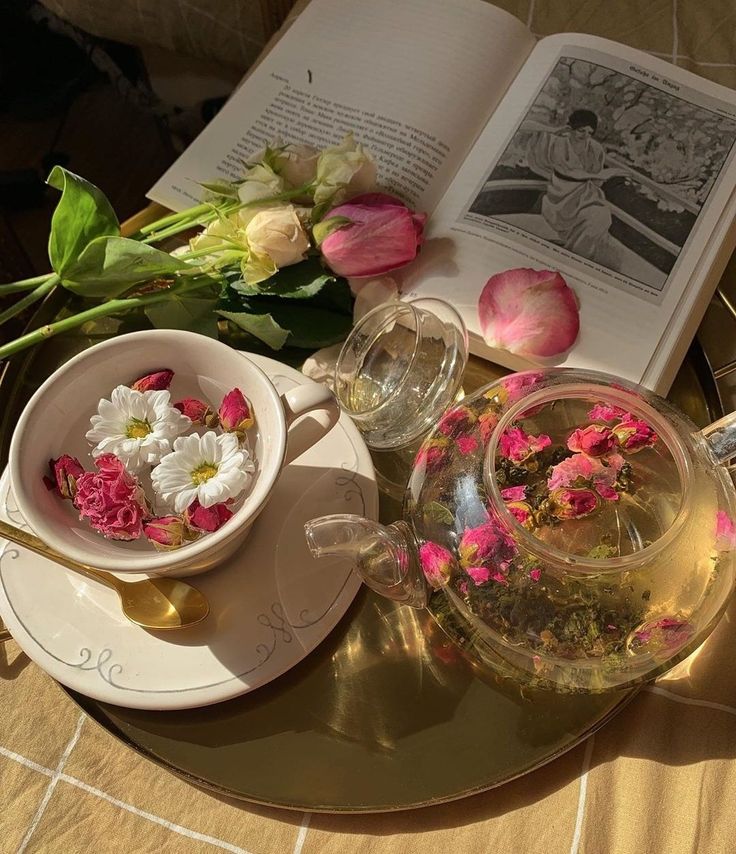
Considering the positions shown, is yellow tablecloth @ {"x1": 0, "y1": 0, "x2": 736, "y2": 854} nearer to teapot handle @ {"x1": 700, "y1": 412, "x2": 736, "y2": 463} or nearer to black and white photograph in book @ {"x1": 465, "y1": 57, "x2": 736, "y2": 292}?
teapot handle @ {"x1": 700, "y1": 412, "x2": 736, "y2": 463}

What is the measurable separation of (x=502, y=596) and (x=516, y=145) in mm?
392

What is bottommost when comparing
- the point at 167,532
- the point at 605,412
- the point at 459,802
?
the point at 459,802

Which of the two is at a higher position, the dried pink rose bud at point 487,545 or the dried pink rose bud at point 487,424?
the dried pink rose bud at point 487,424

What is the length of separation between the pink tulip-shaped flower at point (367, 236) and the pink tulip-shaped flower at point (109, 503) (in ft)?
0.73

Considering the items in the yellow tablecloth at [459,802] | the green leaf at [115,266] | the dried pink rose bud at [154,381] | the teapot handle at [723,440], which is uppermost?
the teapot handle at [723,440]

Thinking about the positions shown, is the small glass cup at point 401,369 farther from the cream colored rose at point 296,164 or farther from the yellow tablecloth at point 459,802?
the yellow tablecloth at point 459,802

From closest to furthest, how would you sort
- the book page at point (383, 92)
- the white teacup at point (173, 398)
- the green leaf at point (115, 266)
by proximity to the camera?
the white teacup at point (173, 398), the green leaf at point (115, 266), the book page at point (383, 92)

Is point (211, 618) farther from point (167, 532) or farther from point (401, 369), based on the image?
point (401, 369)

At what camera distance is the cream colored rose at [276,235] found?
1.63ft

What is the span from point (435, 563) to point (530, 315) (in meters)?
0.21

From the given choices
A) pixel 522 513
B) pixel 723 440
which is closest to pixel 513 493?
pixel 522 513

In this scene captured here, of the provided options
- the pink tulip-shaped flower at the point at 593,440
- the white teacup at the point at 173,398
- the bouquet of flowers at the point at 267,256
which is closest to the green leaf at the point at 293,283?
the bouquet of flowers at the point at 267,256

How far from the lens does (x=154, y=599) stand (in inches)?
17.4

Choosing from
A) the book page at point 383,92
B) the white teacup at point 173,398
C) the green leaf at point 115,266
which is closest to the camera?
the white teacup at point 173,398
